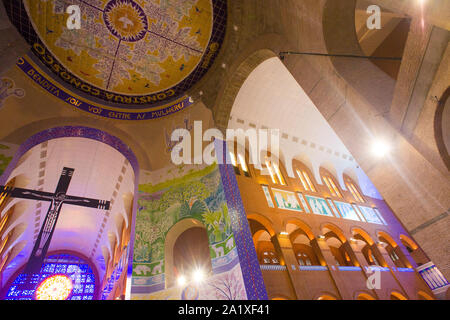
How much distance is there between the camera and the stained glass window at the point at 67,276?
49.1 feet

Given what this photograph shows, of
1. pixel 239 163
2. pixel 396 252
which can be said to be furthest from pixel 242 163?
pixel 396 252

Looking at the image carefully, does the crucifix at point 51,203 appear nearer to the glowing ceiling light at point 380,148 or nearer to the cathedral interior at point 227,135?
the cathedral interior at point 227,135

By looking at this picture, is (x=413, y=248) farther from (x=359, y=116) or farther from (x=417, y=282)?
(x=359, y=116)

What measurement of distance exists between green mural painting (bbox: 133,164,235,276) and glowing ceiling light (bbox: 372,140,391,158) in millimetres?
4177

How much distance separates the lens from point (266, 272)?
845cm

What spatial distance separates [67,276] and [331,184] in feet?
59.6

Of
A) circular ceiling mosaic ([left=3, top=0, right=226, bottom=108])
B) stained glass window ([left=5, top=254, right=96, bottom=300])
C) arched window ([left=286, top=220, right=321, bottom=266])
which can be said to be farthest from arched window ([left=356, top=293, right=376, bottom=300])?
stained glass window ([left=5, top=254, right=96, bottom=300])

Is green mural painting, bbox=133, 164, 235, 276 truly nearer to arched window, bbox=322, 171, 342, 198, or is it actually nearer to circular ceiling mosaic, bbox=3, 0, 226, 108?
circular ceiling mosaic, bbox=3, 0, 226, 108

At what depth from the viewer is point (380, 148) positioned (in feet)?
11.3

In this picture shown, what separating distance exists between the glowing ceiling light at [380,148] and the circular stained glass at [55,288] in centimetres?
1902

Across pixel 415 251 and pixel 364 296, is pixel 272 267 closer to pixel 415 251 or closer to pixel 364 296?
pixel 364 296

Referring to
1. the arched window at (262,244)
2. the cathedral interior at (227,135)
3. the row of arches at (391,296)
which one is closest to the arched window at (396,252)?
the cathedral interior at (227,135)
